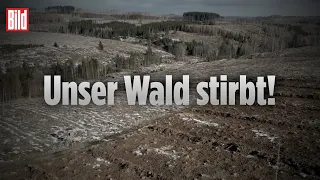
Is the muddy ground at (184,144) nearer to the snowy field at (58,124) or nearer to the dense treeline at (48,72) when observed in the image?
the snowy field at (58,124)

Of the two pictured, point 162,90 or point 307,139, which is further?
point 162,90

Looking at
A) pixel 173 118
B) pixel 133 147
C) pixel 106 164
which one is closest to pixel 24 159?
pixel 106 164

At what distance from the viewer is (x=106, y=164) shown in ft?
39.8

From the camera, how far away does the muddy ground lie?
11.3 meters

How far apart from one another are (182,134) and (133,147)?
8.93ft

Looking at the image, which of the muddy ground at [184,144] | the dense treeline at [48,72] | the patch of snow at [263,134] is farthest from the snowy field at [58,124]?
the patch of snow at [263,134]

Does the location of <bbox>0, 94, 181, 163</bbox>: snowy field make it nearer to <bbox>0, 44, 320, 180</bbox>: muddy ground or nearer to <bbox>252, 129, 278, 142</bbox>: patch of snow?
<bbox>0, 44, 320, 180</bbox>: muddy ground

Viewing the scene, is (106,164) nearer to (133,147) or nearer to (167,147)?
(133,147)

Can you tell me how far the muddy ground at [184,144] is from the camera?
1133cm

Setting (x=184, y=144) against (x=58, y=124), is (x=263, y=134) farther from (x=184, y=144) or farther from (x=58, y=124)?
(x=58, y=124)

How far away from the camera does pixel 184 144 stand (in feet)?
45.6

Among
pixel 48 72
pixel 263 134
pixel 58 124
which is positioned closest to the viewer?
pixel 263 134

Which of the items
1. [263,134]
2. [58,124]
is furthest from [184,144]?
[58,124]

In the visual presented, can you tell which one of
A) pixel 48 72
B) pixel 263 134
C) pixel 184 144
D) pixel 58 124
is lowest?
pixel 184 144
